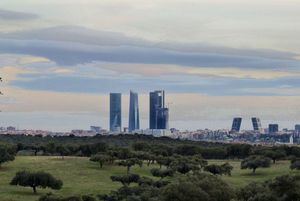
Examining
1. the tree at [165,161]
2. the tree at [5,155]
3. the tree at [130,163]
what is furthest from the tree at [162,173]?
the tree at [5,155]

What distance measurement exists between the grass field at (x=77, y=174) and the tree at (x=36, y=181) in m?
1.05

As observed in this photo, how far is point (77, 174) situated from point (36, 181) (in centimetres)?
1939

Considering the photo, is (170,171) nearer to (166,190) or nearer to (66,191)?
(66,191)

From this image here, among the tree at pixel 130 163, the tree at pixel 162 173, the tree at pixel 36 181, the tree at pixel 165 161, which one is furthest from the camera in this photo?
the tree at pixel 165 161

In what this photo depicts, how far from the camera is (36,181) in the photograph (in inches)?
3844

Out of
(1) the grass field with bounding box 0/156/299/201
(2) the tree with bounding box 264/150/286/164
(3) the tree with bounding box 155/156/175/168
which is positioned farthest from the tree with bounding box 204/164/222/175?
(2) the tree with bounding box 264/150/286/164

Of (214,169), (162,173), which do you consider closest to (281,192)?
(162,173)

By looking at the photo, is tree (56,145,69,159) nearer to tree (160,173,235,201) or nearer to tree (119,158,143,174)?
tree (119,158,143,174)

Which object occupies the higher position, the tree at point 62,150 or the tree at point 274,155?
the tree at point 62,150

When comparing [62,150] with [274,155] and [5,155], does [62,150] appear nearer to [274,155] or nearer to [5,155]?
[5,155]

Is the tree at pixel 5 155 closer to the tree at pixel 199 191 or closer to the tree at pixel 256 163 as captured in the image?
the tree at pixel 256 163

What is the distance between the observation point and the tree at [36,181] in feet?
316

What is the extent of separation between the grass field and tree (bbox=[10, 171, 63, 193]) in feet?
3.45

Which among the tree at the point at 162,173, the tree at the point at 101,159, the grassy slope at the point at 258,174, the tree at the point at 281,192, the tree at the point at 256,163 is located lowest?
the grassy slope at the point at 258,174
